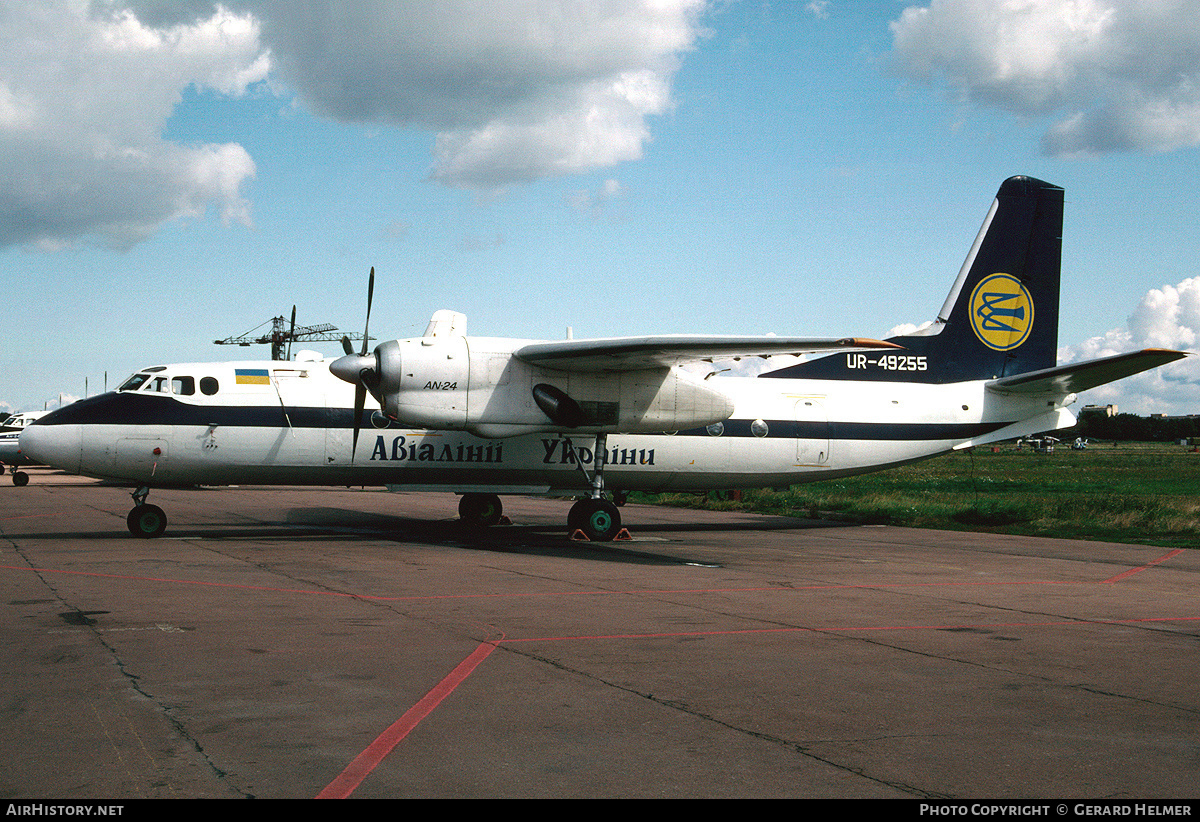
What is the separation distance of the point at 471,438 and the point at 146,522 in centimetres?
671

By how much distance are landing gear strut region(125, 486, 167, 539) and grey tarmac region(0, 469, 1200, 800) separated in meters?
2.30

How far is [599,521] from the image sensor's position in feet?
62.7

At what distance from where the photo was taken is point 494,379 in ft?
58.3

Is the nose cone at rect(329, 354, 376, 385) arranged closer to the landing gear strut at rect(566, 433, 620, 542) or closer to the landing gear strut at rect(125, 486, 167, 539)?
the landing gear strut at rect(125, 486, 167, 539)

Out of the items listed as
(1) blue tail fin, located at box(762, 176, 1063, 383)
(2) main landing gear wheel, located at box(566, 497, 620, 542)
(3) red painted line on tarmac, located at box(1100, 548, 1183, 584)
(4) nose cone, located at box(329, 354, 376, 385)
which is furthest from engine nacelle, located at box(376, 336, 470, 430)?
(3) red painted line on tarmac, located at box(1100, 548, 1183, 584)

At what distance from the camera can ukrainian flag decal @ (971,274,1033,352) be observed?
2400cm

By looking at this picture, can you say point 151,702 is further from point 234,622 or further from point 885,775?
point 885,775

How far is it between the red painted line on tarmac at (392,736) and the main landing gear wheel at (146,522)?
12.7 m

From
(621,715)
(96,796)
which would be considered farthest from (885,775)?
(96,796)

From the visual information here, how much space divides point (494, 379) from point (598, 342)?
2.26 m

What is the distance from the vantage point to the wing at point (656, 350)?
16.0 meters

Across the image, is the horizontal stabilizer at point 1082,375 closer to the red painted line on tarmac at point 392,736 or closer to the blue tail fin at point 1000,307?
the blue tail fin at point 1000,307

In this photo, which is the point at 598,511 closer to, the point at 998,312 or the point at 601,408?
the point at 601,408

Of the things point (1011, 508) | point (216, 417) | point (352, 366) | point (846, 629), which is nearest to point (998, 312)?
point (1011, 508)
